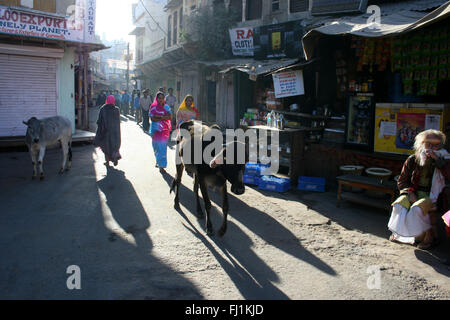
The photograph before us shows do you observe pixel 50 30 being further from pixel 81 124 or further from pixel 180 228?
pixel 180 228

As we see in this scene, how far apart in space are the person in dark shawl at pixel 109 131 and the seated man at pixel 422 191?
22.0 feet

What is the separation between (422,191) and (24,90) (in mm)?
12483

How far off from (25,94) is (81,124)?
124 inches

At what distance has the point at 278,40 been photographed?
41.6ft

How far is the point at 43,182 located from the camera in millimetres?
7781

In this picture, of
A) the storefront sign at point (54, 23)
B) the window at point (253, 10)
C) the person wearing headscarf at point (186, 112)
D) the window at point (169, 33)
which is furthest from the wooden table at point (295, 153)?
the window at point (169, 33)

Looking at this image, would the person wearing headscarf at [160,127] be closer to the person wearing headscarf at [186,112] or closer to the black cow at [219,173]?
the person wearing headscarf at [186,112]

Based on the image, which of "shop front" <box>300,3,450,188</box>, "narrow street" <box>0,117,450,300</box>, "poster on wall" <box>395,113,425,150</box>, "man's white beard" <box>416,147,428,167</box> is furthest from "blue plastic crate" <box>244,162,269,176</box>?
"man's white beard" <box>416,147,428,167</box>

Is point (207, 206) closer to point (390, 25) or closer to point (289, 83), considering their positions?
point (390, 25)

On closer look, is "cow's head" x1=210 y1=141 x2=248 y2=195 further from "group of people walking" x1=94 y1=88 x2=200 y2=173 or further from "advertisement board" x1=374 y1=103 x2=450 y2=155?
"group of people walking" x1=94 y1=88 x2=200 y2=173

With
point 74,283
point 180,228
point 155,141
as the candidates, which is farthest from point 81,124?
point 74,283

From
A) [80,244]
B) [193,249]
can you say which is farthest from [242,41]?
[80,244]

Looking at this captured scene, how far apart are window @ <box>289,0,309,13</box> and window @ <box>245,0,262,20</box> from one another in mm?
1954

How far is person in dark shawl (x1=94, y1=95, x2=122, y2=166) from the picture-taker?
927cm
